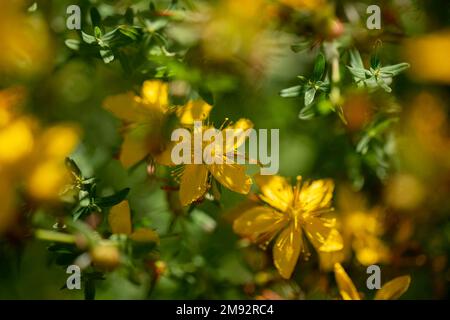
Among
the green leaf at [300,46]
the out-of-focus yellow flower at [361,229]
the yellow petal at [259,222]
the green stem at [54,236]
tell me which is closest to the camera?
the green stem at [54,236]

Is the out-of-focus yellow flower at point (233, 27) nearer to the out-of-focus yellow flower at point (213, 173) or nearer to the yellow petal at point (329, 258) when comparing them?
the out-of-focus yellow flower at point (213, 173)

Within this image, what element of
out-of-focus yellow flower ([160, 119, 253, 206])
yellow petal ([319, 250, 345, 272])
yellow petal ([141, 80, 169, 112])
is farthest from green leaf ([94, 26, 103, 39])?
yellow petal ([319, 250, 345, 272])

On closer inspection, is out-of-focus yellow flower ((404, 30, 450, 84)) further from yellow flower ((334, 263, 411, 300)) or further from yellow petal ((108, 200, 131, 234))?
yellow petal ((108, 200, 131, 234))

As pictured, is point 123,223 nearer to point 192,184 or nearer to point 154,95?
point 192,184

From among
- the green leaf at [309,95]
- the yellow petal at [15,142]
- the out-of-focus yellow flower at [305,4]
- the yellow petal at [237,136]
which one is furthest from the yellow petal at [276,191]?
the yellow petal at [15,142]

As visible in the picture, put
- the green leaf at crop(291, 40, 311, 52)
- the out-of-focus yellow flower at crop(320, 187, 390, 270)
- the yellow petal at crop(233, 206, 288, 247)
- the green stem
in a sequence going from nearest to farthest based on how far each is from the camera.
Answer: the green stem, the green leaf at crop(291, 40, 311, 52), the yellow petal at crop(233, 206, 288, 247), the out-of-focus yellow flower at crop(320, 187, 390, 270)
